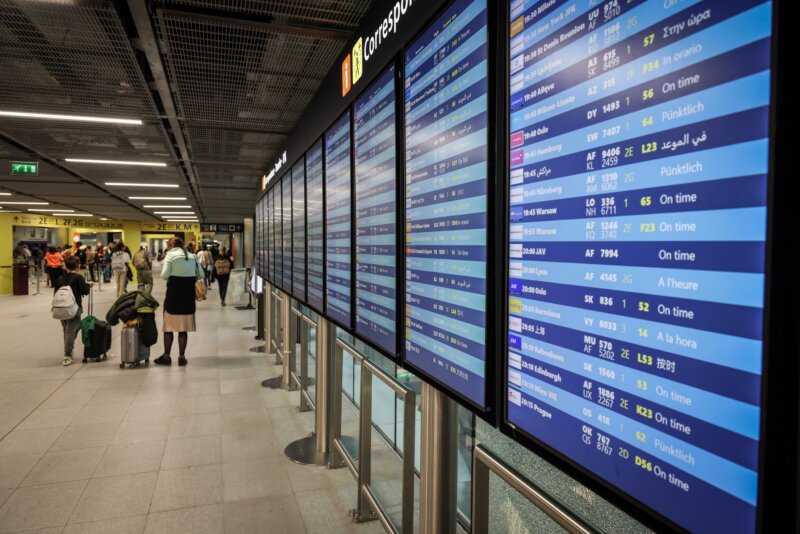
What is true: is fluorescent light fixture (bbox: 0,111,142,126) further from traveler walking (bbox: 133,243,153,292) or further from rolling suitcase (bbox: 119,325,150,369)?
traveler walking (bbox: 133,243,153,292)

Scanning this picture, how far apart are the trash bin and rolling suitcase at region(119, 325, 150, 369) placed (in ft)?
40.6

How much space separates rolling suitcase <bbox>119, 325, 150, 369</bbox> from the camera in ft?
21.1

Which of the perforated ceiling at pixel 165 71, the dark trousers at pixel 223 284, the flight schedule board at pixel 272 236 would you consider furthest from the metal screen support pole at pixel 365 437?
the dark trousers at pixel 223 284

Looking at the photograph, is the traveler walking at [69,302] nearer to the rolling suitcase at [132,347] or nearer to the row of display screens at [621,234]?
the rolling suitcase at [132,347]

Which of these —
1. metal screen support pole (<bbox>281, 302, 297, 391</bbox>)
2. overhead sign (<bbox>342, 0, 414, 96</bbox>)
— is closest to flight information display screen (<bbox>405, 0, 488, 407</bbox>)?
overhead sign (<bbox>342, 0, 414, 96</bbox>)

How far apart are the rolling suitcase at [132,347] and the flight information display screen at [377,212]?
16.4 feet

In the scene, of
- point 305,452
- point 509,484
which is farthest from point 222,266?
point 509,484

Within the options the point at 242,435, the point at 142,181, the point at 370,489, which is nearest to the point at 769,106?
the point at 370,489

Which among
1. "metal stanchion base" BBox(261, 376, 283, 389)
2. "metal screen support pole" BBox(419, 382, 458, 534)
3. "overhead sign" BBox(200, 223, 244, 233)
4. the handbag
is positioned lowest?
"metal stanchion base" BBox(261, 376, 283, 389)

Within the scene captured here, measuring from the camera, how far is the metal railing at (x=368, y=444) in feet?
7.09

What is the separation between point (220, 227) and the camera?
22.0 metres

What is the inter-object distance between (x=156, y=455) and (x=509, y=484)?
328cm

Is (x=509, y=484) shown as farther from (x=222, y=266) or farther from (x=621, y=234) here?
(x=222, y=266)

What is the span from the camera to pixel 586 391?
1048mm
